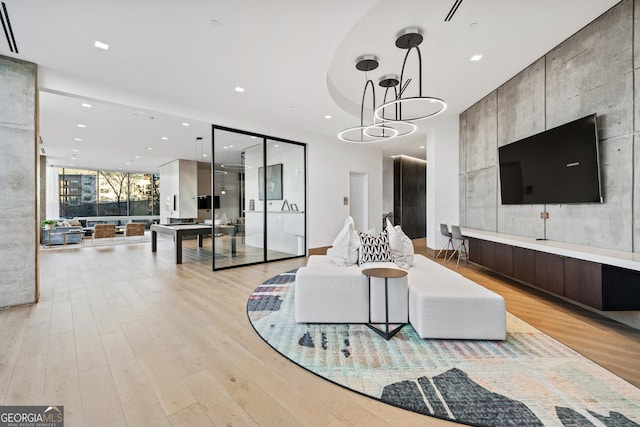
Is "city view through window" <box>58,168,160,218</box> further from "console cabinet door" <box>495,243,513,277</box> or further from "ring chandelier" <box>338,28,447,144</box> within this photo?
"console cabinet door" <box>495,243,513,277</box>

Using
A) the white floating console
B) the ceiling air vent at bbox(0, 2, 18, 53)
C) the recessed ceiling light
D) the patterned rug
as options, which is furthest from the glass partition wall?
the white floating console

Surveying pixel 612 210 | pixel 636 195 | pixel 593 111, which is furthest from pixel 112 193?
pixel 636 195

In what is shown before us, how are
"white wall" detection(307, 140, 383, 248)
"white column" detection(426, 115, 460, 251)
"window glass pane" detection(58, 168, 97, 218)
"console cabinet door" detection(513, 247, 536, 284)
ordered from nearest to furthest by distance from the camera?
1. "console cabinet door" detection(513, 247, 536, 284)
2. "white column" detection(426, 115, 460, 251)
3. "white wall" detection(307, 140, 383, 248)
4. "window glass pane" detection(58, 168, 97, 218)

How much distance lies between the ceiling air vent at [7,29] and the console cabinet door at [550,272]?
262 inches

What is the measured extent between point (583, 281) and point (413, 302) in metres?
2.00

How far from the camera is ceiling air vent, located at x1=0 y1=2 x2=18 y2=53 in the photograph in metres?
2.73

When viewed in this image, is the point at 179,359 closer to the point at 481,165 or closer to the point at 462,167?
the point at 481,165

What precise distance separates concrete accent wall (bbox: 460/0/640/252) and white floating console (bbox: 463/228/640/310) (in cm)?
38

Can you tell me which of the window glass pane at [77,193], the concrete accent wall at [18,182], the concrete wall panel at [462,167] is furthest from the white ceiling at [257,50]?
the window glass pane at [77,193]

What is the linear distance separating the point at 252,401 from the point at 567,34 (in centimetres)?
567

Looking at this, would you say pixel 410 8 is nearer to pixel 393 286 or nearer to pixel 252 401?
pixel 393 286

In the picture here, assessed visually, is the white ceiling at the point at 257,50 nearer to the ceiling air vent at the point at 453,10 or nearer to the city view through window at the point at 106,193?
the ceiling air vent at the point at 453,10

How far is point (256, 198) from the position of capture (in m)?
6.71

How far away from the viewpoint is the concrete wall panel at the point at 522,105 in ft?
14.2
